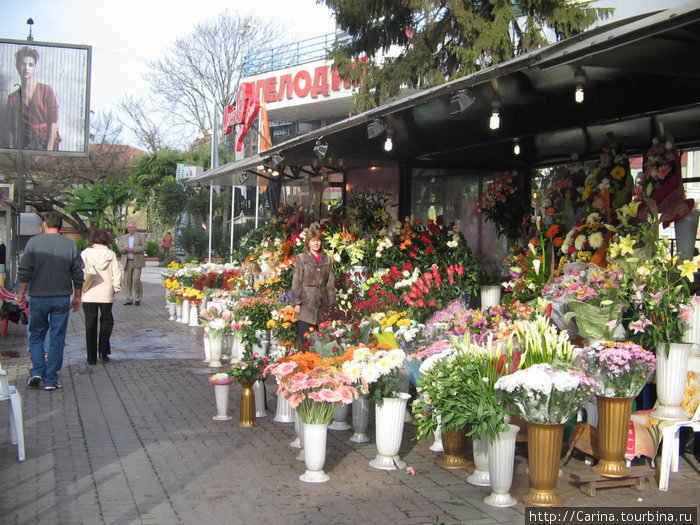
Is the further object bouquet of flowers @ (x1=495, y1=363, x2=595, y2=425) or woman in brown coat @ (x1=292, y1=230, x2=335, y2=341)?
woman in brown coat @ (x1=292, y1=230, x2=335, y2=341)

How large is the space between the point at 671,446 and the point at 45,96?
14391 mm

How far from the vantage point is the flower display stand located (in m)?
4.68

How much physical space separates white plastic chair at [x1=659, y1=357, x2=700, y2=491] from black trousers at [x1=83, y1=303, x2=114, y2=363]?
6.93m

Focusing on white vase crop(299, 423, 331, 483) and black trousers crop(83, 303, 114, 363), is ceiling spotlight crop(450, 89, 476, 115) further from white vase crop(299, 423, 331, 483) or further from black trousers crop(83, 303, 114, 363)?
black trousers crop(83, 303, 114, 363)

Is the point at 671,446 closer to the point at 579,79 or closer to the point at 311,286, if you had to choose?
the point at 579,79

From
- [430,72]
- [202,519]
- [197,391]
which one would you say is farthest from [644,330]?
[430,72]

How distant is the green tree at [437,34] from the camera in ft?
44.5

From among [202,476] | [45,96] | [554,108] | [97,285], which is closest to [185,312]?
[97,285]

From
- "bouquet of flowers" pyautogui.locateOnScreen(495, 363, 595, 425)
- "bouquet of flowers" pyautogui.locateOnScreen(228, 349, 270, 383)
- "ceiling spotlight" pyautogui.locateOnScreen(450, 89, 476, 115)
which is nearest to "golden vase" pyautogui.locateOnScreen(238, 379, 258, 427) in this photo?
"bouquet of flowers" pyautogui.locateOnScreen(228, 349, 270, 383)

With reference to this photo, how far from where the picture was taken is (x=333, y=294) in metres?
8.33

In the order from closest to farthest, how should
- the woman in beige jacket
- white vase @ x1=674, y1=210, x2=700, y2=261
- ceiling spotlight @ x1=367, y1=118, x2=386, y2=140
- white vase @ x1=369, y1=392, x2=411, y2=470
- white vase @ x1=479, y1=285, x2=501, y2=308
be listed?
white vase @ x1=369, y1=392, x2=411, y2=470, white vase @ x1=674, y1=210, x2=700, y2=261, ceiling spotlight @ x1=367, y1=118, x2=386, y2=140, white vase @ x1=479, y1=285, x2=501, y2=308, the woman in beige jacket

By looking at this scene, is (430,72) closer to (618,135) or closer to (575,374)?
(618,135)

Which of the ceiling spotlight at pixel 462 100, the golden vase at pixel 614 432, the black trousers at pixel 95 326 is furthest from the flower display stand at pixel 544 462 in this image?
the black trousers at pixel 95 326

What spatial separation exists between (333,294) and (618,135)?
3727mm
